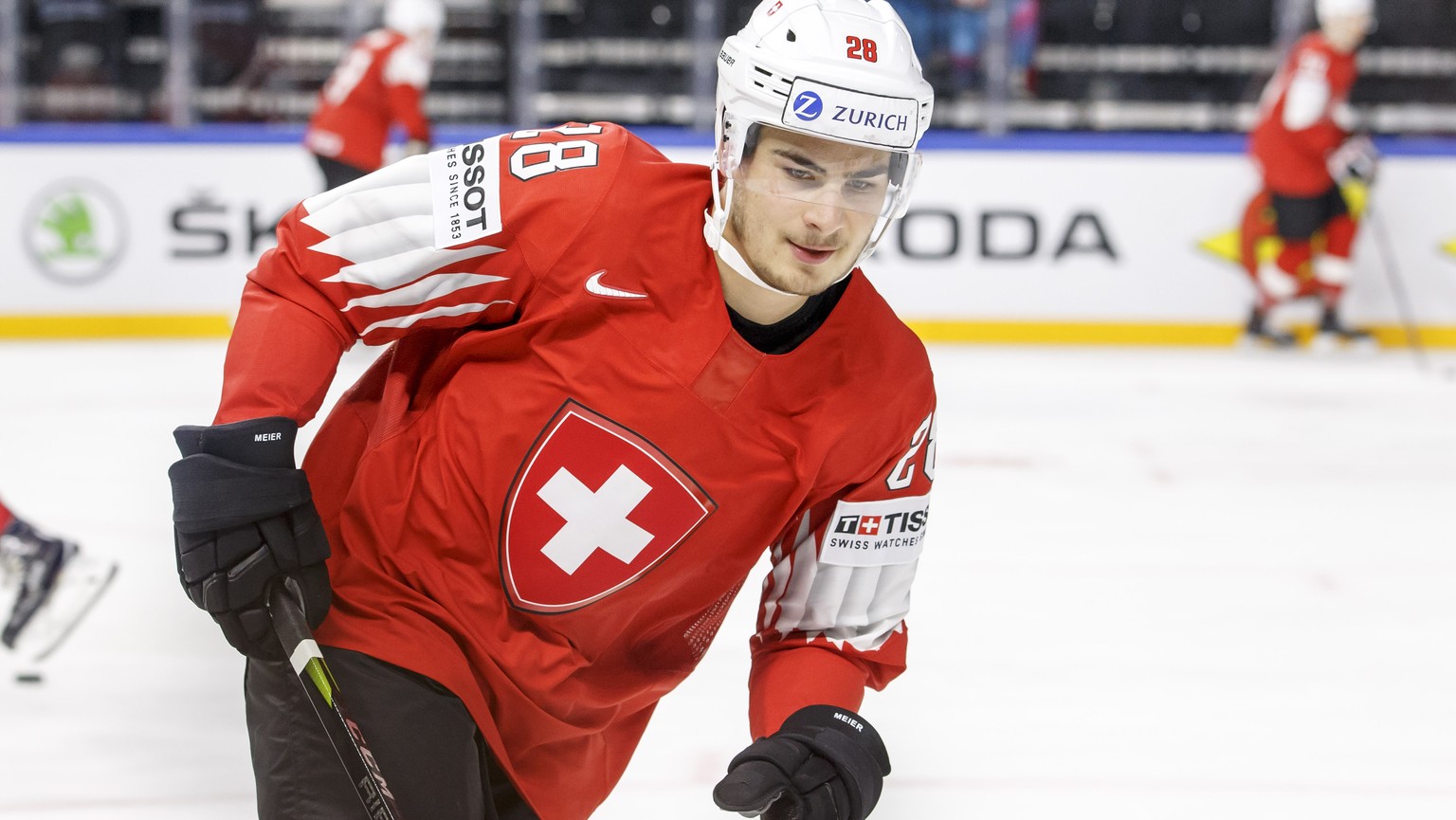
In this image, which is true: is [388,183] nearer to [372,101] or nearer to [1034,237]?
[372,101]

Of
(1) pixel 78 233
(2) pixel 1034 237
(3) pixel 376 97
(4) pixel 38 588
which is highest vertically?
(3) pixel 376 97

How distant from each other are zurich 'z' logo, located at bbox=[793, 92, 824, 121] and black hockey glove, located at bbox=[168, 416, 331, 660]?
547 millimetres

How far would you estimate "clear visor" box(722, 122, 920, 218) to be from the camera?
1.54 metres

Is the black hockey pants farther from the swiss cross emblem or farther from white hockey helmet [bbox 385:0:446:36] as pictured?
white hockey helmet [bbox 385:0:446:36]

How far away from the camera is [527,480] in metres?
1.53

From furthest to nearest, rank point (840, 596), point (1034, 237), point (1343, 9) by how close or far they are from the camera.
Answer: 1. point (1034, 237)
2. point (1343, 9)
3. point (840, 596)

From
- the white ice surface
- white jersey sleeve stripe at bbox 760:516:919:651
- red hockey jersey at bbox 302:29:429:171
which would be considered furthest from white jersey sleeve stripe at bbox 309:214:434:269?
red hockey jersey at bbox 302:29:429:171

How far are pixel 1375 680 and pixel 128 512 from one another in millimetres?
2976

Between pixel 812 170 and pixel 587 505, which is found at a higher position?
pixel 812 170

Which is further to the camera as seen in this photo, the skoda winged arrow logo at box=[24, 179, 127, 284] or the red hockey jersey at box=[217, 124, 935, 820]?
the skoda winged arrow logo at box=[24, 179, 127, 284]

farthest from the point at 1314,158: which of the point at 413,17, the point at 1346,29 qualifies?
the point at 413,17

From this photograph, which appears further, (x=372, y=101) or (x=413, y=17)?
(x=372, y=101)

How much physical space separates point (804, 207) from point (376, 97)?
5676 millimetres

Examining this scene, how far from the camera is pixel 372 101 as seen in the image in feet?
Answer: 22.5
